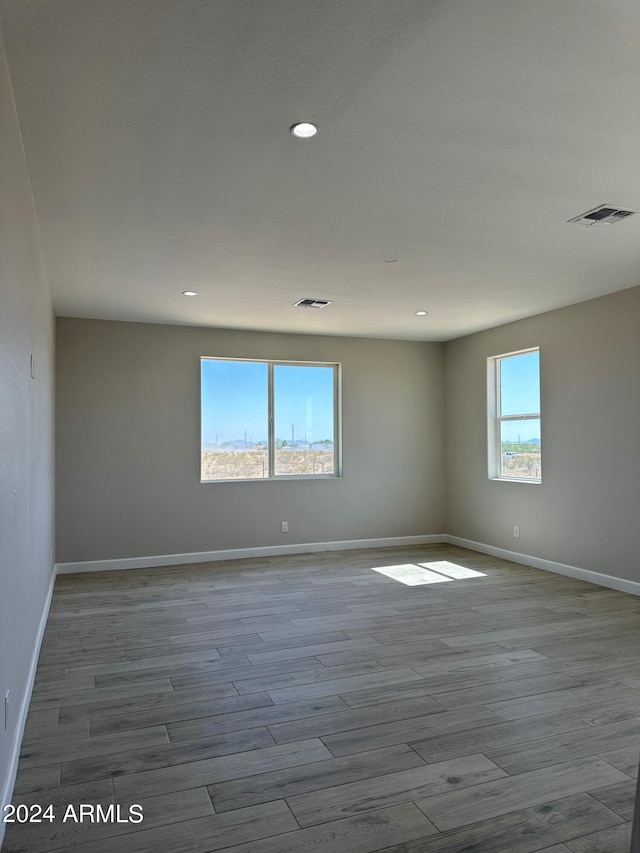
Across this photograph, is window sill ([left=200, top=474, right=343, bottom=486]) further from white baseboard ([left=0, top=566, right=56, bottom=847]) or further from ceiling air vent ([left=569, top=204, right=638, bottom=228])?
ceiling air vent ([left=569, top=204, right=638, bottom=228])

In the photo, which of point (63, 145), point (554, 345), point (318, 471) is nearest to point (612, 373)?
point (554, 345)

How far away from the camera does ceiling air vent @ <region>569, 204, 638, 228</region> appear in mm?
3262

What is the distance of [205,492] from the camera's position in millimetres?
6504

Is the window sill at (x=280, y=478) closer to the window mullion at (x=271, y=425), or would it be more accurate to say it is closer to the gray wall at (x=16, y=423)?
the window mullion at (x=271, y=425)

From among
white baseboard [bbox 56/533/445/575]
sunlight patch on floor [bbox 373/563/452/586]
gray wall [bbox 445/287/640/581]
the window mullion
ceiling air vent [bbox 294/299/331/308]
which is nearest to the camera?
gray wall [bbox 445/287/640/581]

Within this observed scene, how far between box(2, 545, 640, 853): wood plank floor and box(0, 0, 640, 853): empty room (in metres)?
0.02

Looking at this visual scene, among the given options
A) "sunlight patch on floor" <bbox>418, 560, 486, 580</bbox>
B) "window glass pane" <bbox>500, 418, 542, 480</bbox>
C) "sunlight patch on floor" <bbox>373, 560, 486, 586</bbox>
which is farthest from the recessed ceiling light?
"window glass pane" <bbox>500, 418, 542, 480</bbox>

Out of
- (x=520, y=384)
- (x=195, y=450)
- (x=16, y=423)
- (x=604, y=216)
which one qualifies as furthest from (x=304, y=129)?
(x=520, y=384)

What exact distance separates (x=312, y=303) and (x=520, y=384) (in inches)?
99.5

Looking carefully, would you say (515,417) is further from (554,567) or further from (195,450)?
(195,450)

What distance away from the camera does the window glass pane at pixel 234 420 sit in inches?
261

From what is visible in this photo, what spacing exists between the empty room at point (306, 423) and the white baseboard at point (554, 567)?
0.05 m

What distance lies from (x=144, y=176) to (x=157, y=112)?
59 cm

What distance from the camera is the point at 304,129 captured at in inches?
94.9
